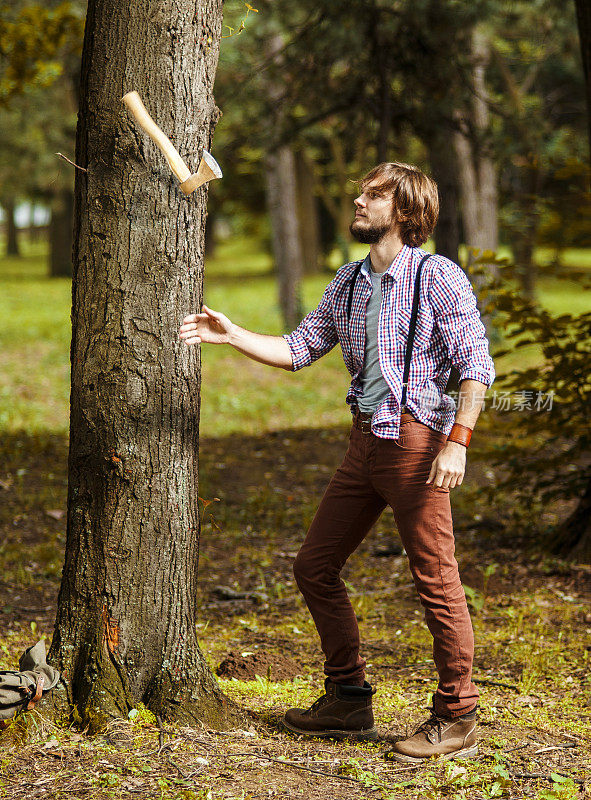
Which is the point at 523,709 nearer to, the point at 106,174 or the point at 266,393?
the point at 106,174

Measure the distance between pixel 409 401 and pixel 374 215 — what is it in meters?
0.68

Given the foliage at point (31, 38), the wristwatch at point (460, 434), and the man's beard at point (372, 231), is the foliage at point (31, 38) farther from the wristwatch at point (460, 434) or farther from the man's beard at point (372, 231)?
the wristwatch at point (460, 434)

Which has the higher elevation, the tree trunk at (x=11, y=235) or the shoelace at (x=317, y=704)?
the tree trunk at (x=11, y=235)

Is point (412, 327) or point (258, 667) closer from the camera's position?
point (412, 327)

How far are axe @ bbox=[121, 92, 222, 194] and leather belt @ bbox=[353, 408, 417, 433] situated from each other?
39.0 inches

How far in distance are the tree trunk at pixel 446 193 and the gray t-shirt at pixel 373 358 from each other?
6.99 m

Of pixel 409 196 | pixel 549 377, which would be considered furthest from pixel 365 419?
pixel 549 377

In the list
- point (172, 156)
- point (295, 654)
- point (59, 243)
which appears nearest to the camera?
point (172, 156)

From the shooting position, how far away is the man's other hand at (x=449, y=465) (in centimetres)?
303

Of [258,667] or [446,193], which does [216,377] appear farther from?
[258,667]

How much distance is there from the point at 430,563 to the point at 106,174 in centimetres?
181

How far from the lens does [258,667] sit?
4.15m

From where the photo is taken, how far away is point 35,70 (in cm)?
959

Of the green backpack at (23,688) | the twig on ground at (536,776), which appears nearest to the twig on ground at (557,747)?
the twig on ground at (536,776)
